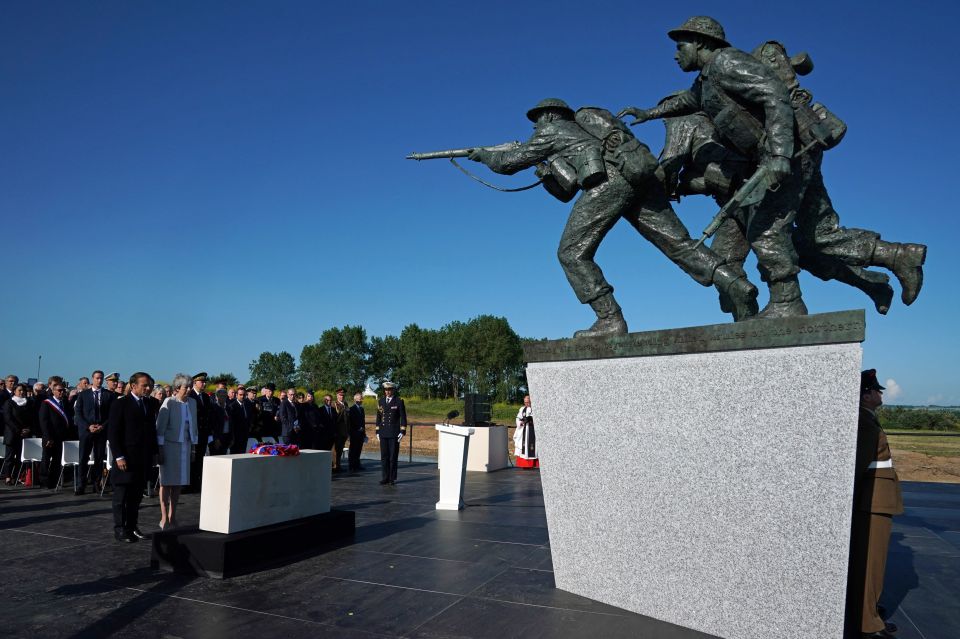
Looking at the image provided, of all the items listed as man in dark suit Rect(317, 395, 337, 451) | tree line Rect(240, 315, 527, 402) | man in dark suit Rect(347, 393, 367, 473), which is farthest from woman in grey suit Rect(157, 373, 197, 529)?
tree line Rect(240, 315, 527, 402)

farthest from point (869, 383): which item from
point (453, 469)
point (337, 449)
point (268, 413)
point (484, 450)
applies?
point (337, 449)

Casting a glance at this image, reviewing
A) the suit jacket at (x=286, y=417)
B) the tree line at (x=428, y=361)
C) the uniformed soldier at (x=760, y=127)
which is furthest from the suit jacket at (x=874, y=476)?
the tree line at (x=428, y=361)

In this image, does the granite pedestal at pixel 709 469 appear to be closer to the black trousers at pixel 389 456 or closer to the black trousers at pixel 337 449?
the black trousers at pixel 389 456

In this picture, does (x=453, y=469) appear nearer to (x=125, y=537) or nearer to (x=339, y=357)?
(x=125, y=537)

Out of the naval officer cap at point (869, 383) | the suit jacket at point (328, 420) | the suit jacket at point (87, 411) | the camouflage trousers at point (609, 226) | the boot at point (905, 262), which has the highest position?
the camouflage trousers at point (609, 226)

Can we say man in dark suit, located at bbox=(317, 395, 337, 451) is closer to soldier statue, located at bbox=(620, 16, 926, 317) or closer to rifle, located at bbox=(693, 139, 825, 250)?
soldier statue, located at bbox=(620, 16, 926, 317)

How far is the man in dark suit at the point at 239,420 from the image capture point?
11.3 m

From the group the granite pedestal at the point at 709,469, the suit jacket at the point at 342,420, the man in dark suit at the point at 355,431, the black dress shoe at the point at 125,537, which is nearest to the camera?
the granite pedestal at the point at 709,469

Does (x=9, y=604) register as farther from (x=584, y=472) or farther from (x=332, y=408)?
(x=332, y=408)

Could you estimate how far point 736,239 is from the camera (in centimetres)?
490

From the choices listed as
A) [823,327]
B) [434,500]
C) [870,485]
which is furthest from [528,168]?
[434,500]

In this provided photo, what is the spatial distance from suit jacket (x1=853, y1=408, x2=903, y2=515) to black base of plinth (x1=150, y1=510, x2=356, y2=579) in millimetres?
4459

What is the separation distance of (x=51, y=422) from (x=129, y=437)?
5.26 m

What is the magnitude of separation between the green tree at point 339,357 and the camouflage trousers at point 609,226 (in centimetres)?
8958
